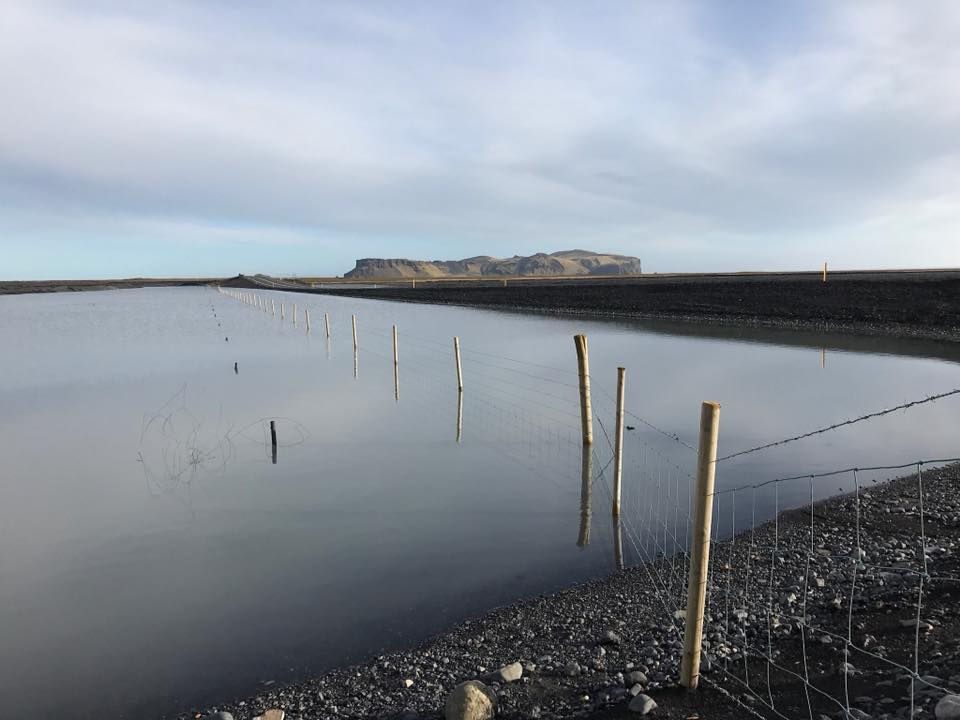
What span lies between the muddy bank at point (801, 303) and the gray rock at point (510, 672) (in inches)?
1684

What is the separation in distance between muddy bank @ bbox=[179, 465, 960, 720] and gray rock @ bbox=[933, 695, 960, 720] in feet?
0.82

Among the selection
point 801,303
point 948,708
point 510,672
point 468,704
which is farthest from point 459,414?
point 801,303

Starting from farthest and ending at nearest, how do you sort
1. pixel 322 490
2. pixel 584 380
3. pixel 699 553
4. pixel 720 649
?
pixel 584 380, pixel 322 490, pixel 720 649, pixel 699 553

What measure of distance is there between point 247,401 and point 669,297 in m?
53.6

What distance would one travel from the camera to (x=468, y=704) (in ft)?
20.5

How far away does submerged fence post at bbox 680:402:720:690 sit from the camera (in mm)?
6414

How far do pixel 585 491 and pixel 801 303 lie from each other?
4799 cm

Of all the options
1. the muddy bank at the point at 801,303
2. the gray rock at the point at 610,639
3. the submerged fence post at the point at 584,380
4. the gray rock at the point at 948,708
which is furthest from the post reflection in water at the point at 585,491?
the muddy bank at the point at 801,303

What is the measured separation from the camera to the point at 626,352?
3925 cm

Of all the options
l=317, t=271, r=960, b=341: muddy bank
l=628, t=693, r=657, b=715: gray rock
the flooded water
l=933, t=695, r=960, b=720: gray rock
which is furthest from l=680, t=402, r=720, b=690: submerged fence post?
l=317, t=271, r=960, b=341: muddy bank

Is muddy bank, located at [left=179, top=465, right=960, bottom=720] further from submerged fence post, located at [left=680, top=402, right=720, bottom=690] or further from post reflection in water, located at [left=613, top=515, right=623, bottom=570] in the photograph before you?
post reflection in water, located at [left=613, top=515, right=623, bottom=570]

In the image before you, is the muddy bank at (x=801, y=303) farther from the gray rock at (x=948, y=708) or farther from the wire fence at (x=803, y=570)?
the gray rock at (x=948, y=708)

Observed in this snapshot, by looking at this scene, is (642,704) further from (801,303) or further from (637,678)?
(801,303)

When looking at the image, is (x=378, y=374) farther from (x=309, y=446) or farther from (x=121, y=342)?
(x=121, y=342)
